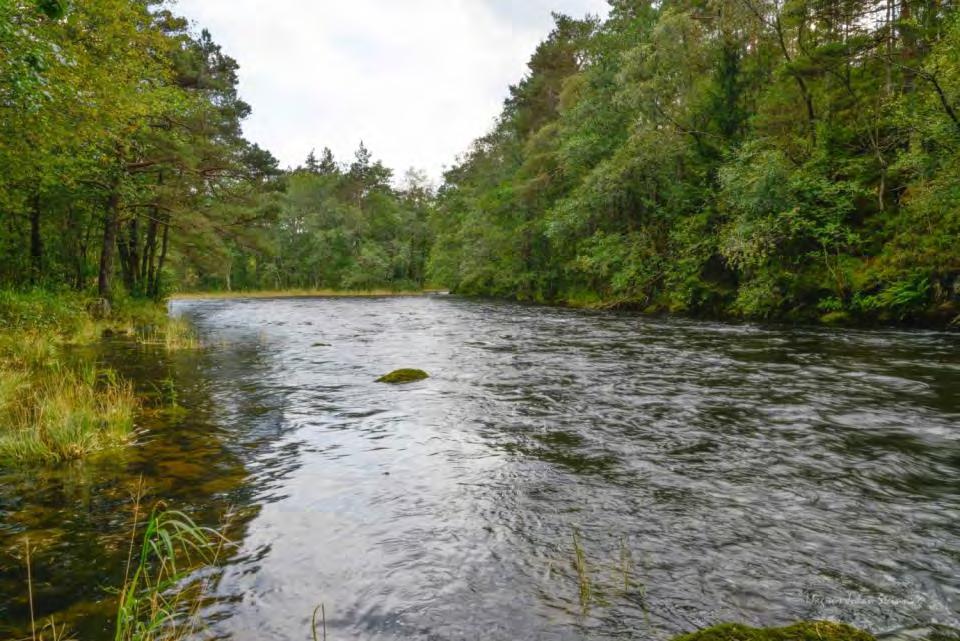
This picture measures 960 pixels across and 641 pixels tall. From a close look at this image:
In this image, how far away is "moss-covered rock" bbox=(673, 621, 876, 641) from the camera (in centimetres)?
305

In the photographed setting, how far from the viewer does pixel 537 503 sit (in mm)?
5570

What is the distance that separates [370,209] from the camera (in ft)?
270

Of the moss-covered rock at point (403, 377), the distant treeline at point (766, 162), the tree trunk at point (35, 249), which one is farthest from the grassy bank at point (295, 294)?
the moss-covered rock at point (403, 377)

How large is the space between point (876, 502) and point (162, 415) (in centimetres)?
973

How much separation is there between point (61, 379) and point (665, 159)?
29.3m

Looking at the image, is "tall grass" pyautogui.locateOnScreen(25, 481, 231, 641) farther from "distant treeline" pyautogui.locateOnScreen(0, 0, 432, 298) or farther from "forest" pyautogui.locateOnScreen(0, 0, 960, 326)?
"forest" pyautogui.locateOnScreen(0, 0, 960, 326)

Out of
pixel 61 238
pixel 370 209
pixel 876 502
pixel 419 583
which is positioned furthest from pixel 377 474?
pixel 370 209

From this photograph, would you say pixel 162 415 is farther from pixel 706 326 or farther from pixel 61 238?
pixel 61 238

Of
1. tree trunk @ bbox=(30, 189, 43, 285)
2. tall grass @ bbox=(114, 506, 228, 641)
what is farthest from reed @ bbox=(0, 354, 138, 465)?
tree trunk @ bbox=(30, 189, 43, 285)

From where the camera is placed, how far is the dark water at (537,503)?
3770mm

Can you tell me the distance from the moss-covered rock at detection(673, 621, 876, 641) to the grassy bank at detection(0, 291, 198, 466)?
7166 mm

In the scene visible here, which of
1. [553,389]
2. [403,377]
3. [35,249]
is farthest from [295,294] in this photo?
[553,389]

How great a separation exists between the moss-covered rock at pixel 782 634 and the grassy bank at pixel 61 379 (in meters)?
7.17

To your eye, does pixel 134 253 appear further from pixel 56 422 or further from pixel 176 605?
pixel 176 605
